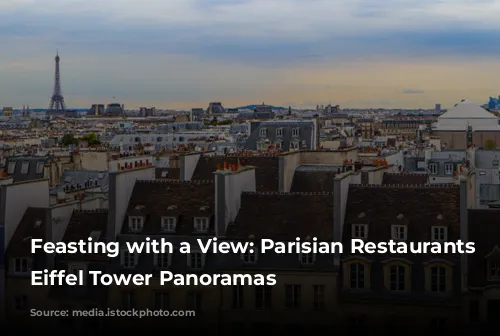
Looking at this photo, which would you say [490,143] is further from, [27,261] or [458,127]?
[27,261]

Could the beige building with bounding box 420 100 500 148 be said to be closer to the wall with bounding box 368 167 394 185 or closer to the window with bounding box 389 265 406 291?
the wall with bounding box 368 167 394 185

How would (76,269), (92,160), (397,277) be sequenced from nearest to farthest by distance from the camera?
(397,277), (76,269), (92,160)

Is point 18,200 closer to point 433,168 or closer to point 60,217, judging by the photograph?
point 60,217

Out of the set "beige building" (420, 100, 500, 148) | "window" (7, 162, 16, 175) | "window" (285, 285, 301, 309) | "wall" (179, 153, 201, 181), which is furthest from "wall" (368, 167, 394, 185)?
"beige building" (420, 100, 500, 148)

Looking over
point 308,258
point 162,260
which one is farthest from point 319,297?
point 162,260

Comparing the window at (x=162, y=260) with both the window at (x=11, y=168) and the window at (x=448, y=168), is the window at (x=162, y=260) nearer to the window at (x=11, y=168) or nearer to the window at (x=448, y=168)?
the window at (x=11, y=168)

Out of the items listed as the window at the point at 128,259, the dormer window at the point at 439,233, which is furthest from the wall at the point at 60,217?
the dormer window at the point at 439,233
